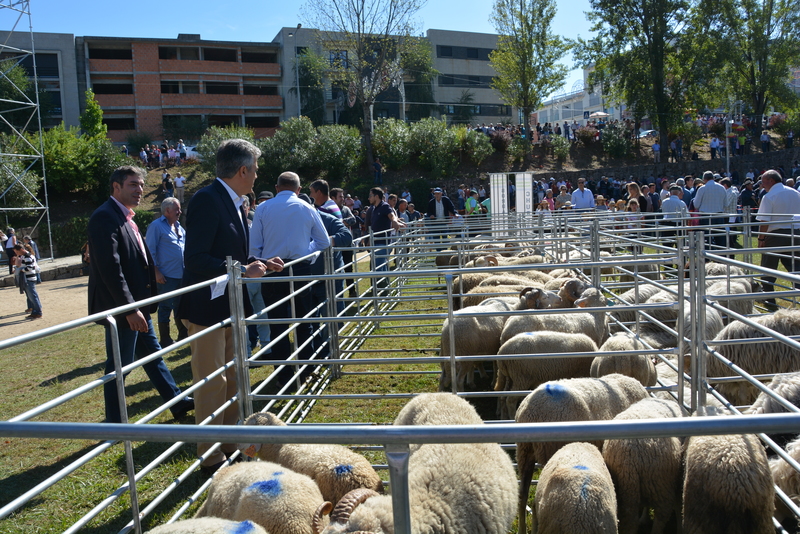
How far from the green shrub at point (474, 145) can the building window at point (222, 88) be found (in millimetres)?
27699

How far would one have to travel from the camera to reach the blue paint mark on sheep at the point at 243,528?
7.40ft

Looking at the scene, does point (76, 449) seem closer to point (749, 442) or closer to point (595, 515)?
point (595, 515)

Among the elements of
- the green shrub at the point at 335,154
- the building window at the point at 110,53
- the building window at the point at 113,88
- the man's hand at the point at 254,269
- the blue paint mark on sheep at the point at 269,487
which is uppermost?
the building window at the point at 110,53

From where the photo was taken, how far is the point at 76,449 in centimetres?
475

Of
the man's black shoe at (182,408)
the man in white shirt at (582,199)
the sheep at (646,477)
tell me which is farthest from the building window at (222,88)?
the sheep at (646,477)

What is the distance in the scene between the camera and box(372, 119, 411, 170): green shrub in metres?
34.2

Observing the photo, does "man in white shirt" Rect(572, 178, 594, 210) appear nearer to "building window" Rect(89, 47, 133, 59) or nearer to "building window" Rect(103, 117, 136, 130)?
"building window" Rect(103, 117, 136, 130)

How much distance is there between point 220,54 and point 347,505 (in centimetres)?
5884

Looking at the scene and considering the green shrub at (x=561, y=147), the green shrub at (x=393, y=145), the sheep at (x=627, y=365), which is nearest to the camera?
the sheep at (x=627, y=365)

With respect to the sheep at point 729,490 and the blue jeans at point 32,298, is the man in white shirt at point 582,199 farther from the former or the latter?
the sheep at point 729,490

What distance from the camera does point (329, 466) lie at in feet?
10.7

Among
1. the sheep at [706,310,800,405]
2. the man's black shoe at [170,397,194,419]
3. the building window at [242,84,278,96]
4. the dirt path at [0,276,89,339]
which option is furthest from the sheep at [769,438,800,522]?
the building window at [242,84,278,96]

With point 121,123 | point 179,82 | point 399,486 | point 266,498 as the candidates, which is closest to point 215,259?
point 266,498

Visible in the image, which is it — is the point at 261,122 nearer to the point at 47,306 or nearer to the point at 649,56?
the point at 649,56
